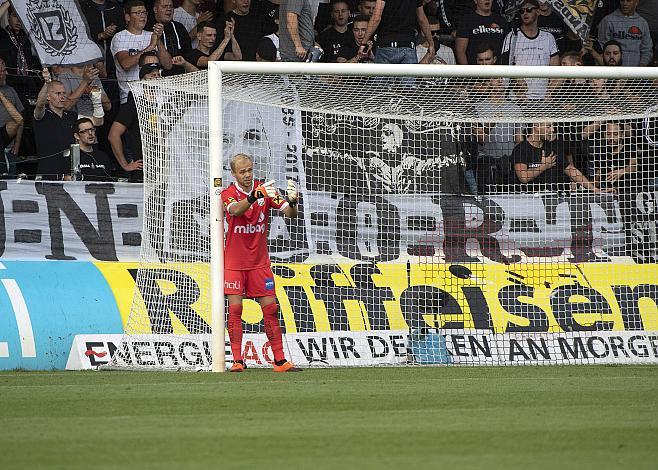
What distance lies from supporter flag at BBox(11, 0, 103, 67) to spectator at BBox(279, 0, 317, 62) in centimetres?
248

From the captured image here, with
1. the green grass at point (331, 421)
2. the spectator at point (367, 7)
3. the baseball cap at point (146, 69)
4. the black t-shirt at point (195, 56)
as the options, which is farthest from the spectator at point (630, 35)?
the green grass at point (331, 421)

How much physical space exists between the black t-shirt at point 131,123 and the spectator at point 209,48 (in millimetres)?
1234

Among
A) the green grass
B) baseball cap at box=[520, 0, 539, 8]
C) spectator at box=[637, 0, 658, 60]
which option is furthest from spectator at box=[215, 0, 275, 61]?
the green grass

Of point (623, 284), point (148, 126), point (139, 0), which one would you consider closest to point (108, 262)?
point (148, 126)

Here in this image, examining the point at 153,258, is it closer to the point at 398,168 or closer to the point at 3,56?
the point at 398,168

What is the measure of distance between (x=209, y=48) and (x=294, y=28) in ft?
3.98

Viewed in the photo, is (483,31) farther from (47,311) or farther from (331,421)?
(331,421)

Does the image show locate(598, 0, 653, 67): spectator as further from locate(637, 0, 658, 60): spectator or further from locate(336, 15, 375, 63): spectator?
locate(336, 15, 375, 63): spectator

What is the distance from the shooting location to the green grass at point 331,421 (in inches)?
224

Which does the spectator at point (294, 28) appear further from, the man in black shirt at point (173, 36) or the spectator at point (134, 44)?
the spectator at point (134, 44)

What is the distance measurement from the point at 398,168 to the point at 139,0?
4.71 m

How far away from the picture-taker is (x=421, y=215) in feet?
42.0

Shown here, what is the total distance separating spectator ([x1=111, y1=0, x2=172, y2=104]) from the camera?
15.0m

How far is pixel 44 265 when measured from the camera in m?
11.8
